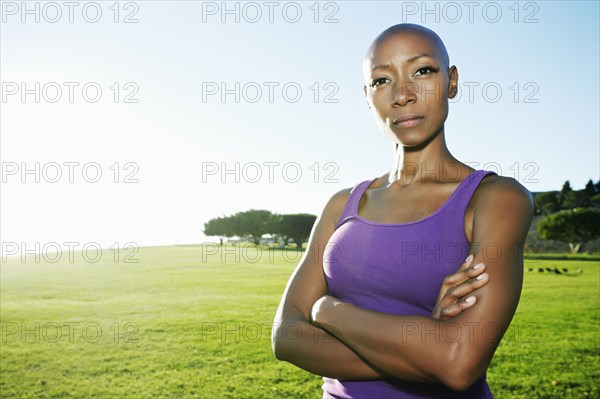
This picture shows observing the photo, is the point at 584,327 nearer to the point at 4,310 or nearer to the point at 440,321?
the point at 440,321

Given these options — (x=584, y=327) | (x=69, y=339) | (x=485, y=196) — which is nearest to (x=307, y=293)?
(x=485, y=196)

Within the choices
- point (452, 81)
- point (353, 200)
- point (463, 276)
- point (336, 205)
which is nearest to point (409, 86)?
point (452, 81)

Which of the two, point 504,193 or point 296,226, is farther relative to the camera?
point 296,226

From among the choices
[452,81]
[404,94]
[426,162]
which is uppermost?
[452,81]

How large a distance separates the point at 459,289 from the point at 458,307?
0.07m

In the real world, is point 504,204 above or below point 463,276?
above

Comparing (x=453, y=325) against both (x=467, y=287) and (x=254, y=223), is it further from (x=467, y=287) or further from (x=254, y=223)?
(x=254, y=223)

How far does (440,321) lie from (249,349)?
1160 centimetres

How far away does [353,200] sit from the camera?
247 cm

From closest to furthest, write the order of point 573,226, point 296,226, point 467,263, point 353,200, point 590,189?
point 467,263 < point 353,200 < point 573,226 < point 296,226 < point 590,189

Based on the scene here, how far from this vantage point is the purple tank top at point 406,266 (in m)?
2.04

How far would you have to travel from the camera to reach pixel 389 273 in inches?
82.0

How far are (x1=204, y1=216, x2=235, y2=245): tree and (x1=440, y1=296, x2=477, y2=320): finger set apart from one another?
3895 inches

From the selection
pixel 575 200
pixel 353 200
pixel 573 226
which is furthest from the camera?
pixel 575 200
